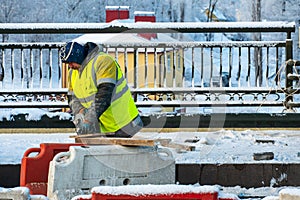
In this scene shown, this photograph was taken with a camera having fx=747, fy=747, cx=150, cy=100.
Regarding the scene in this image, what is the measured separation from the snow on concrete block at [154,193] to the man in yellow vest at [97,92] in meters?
2.61

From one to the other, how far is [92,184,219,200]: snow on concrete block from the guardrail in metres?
6.95

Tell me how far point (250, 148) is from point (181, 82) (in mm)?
2583

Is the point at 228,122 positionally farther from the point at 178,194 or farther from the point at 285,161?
the point at 178,194

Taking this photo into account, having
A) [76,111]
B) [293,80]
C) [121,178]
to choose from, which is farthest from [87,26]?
[121,178]

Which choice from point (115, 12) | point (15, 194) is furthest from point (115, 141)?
point (115, 12)

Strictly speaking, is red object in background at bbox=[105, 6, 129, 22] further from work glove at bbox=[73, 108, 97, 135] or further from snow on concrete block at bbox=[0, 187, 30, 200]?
snow on concrete block at bbox=[0, 187, 30, 200]

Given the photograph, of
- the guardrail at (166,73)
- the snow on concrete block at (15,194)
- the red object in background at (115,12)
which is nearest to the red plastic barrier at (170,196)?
the snow on concrete block at (15,194)

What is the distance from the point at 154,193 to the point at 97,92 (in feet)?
8.93

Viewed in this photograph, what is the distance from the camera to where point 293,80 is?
38.5ft

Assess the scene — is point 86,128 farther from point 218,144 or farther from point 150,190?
point 218,144

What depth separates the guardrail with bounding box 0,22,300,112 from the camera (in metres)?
11.5

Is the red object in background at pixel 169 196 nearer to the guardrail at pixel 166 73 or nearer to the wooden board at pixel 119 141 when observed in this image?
the wooden board at pixel 119 141

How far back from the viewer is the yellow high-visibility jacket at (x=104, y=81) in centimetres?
724

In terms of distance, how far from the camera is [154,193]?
464 centimetres
